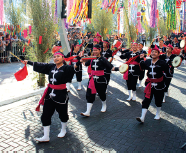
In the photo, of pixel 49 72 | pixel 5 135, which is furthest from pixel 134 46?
pixel 5 135

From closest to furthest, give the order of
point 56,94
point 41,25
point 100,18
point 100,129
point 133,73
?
1. point 56,94
2. point 100,129
3. point 133,73
4. point 41,25
5. point 100,18

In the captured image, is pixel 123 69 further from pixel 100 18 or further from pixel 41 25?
pixel 100 18

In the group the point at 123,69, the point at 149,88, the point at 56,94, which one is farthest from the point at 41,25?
the point at 149,88

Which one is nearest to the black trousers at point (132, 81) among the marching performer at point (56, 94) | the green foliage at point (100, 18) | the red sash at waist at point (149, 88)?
the red sash at waist at point (149, 88)

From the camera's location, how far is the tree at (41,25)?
7.92 meters

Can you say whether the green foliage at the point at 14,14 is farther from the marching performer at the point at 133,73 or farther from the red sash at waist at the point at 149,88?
the red sash at waist at the point at 149,88

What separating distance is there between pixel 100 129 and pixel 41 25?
4.91 m

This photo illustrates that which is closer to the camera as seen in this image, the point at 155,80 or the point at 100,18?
the point at 155,80

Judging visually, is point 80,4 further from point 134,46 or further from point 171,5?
point 171,5

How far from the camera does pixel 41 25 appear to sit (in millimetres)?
8047

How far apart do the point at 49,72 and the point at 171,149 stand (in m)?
2.88

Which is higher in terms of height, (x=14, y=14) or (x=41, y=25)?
(x=14, y=14)

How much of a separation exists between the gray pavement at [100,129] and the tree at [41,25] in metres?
2.00

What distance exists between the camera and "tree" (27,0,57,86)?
312 inches
